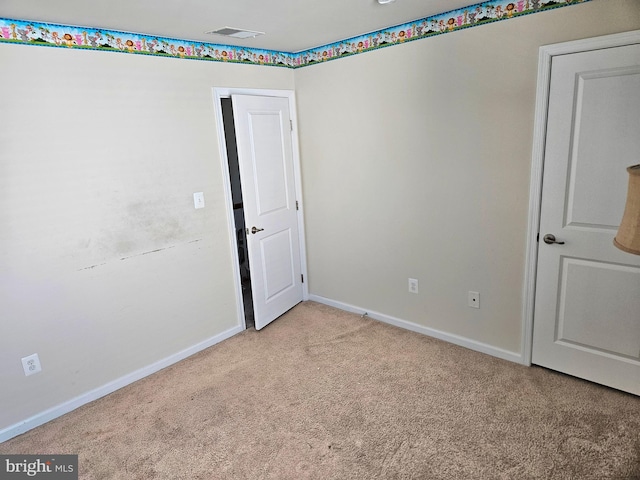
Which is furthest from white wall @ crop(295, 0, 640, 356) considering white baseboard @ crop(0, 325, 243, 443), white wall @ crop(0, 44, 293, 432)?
white baseboard @ crop(0, 325, 243, 443)

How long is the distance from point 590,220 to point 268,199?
2318 mm

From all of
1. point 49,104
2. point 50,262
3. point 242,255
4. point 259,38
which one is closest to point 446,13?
point 259,38

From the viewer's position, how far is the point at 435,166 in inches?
116

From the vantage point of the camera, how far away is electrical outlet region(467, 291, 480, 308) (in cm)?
295

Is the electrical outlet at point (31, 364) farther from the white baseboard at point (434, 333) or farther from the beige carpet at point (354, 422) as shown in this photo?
the white baseboard at point (434, 333)

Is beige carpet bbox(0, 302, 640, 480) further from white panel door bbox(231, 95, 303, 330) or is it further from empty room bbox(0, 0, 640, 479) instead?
white panel door bbox(231, 95, 303, 330)

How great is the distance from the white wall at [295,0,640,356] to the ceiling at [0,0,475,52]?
1.09 feet

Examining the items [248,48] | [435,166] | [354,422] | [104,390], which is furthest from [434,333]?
[248,48]

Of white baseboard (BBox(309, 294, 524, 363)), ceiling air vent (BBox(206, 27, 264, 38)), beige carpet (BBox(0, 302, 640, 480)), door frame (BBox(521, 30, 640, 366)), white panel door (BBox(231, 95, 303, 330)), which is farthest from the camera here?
white panel door (BBox(231, 95, 303, 330))

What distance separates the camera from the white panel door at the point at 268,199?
3.31 metres

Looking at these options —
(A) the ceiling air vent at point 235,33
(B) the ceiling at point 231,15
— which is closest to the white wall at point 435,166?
(B) the ceiling at point 231,15

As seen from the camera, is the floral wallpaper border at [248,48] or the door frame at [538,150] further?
the floral wallpaper border at [248,48]

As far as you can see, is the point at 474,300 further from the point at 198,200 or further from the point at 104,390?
the point at 104,390

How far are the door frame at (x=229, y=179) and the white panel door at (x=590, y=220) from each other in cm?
206
